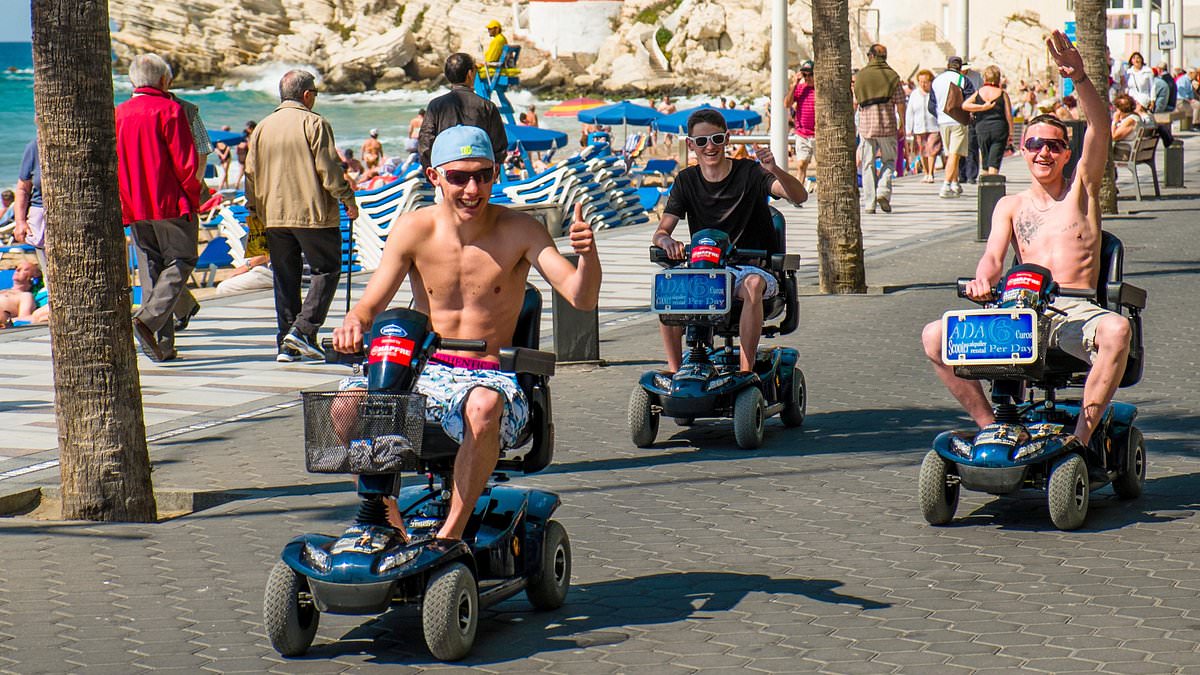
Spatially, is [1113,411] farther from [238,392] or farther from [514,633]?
[238,392]

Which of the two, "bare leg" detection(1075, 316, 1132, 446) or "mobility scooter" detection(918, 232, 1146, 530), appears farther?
"bare leg" detection(1075, 316, 1132, 446)

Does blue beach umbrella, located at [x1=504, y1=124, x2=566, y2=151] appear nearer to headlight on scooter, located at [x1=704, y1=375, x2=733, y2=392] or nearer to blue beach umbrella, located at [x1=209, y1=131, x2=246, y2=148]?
blue beach umbrella, located at [x1=209, y1=131, x2=246, y2=148]

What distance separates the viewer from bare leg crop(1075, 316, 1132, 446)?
679 cm

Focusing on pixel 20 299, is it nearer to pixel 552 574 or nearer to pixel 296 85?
pixel 296 85

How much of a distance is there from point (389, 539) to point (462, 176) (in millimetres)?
1310

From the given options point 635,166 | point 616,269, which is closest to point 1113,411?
point 616,269

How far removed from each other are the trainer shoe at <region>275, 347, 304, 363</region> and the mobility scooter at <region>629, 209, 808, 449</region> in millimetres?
3409

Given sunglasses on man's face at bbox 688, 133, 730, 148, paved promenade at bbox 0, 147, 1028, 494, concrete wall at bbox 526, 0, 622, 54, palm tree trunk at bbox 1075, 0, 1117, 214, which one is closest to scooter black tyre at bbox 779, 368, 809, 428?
sunglasses on man's face at bbox 688, 133, 730, 148

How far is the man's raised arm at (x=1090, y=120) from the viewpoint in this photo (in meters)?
7.17

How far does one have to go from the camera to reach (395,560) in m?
5.07

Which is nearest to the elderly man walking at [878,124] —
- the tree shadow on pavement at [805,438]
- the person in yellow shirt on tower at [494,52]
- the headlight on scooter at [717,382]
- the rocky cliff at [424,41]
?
the person in yellow shirt on tower at [494,52]

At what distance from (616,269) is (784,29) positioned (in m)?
5.53

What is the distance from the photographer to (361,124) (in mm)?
91250

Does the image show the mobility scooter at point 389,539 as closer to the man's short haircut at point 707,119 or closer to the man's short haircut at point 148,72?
the man's short haircut at point 707,119
